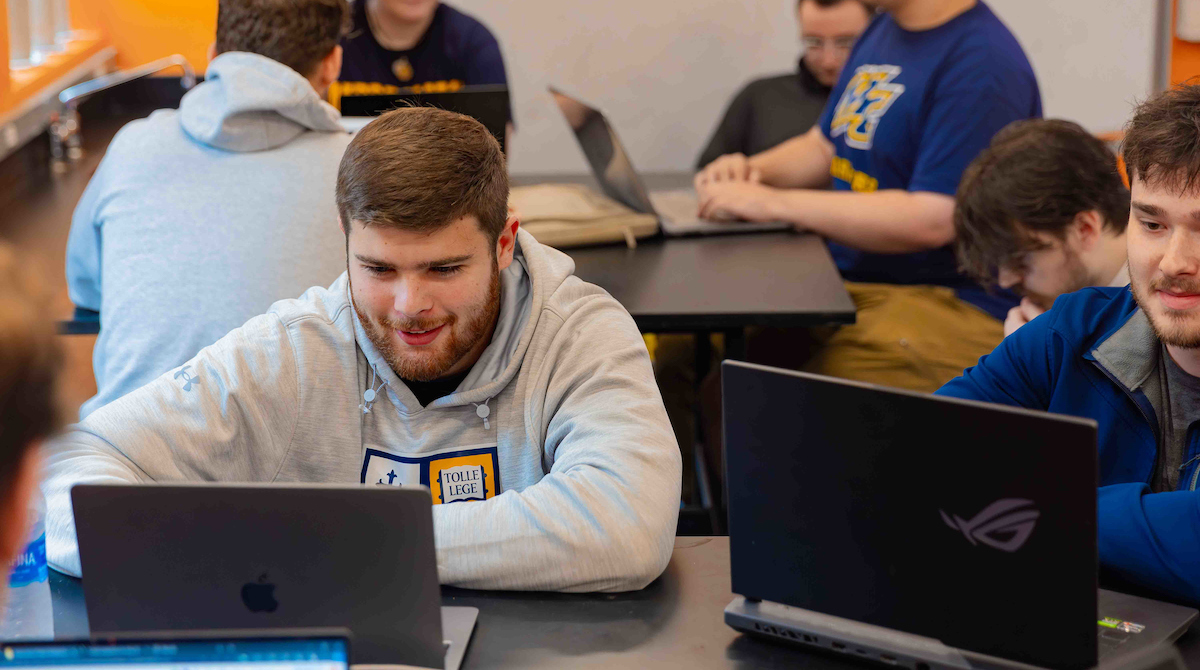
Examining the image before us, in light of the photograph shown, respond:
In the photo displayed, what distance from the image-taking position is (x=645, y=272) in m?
2.42

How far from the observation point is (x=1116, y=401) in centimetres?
140

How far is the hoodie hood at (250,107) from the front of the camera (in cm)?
201

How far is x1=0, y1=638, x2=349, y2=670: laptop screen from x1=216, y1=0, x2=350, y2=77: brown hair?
175 centimetres

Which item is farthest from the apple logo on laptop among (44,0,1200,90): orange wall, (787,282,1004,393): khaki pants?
(44,0,1200,90): orange wall

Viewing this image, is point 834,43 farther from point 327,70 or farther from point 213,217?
point 213,217

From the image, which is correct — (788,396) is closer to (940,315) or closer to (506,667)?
(506,667)

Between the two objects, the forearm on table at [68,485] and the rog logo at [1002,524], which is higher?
the rog logo at [1002,524]

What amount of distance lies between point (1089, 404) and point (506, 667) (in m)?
0.81

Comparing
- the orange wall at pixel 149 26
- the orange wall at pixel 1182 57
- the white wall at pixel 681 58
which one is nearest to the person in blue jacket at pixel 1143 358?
the orange wall at pixel 1182 57

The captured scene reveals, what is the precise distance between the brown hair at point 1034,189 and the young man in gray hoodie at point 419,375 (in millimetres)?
910

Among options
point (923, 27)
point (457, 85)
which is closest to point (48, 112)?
point (457, 85)

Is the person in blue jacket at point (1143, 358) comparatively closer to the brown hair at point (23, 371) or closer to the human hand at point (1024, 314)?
the human hand at point (1024, 314)

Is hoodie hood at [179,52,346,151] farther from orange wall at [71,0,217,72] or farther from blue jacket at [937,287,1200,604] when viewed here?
orange wall at [71,0,217,72]

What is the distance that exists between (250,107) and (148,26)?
313 centimetres
